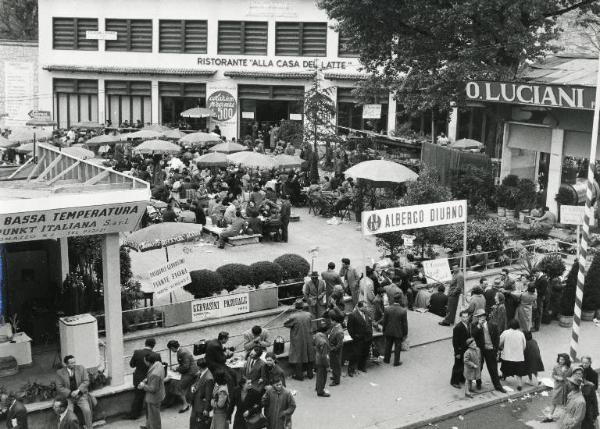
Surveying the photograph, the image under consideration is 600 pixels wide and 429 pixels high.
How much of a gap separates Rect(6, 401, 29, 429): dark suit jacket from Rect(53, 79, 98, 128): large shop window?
3964 cm

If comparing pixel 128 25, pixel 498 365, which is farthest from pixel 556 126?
pixel 128 25

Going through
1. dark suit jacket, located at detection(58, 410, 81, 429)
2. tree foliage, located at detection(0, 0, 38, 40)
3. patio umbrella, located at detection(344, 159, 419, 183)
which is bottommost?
dark suit jacket, located at detection(58, 410, 81, 429)

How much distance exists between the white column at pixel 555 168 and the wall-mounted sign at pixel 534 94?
1.66m

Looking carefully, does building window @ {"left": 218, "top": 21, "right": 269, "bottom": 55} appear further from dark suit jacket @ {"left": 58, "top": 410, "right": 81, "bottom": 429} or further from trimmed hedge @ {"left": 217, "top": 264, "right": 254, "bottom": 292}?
dark suit jacket @ {"left": 58, "top": 410, "right": 81, "bottom": 429}

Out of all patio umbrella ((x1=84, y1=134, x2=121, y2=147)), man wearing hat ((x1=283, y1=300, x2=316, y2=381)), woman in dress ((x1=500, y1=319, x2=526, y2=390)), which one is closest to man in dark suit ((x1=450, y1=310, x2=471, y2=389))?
woman in dress ((x1=500, y1=319, x2=526, y2=390))

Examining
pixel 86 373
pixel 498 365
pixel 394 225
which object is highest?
pixel 394 225

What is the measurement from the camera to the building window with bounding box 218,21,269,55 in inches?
1857

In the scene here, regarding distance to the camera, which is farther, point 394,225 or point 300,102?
point 300,102

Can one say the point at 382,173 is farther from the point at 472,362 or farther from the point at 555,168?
the point at 472,362

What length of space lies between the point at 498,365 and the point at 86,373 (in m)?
8.48

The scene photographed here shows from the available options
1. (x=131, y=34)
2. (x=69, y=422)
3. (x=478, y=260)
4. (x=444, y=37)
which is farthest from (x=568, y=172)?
(x=131, y=34)

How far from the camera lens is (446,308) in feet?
62.7

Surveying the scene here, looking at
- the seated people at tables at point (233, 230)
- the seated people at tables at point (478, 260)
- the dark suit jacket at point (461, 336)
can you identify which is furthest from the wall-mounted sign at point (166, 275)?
the seated people at tables at point (478, 260)

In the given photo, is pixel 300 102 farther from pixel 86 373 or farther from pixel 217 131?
pixel 86 373
